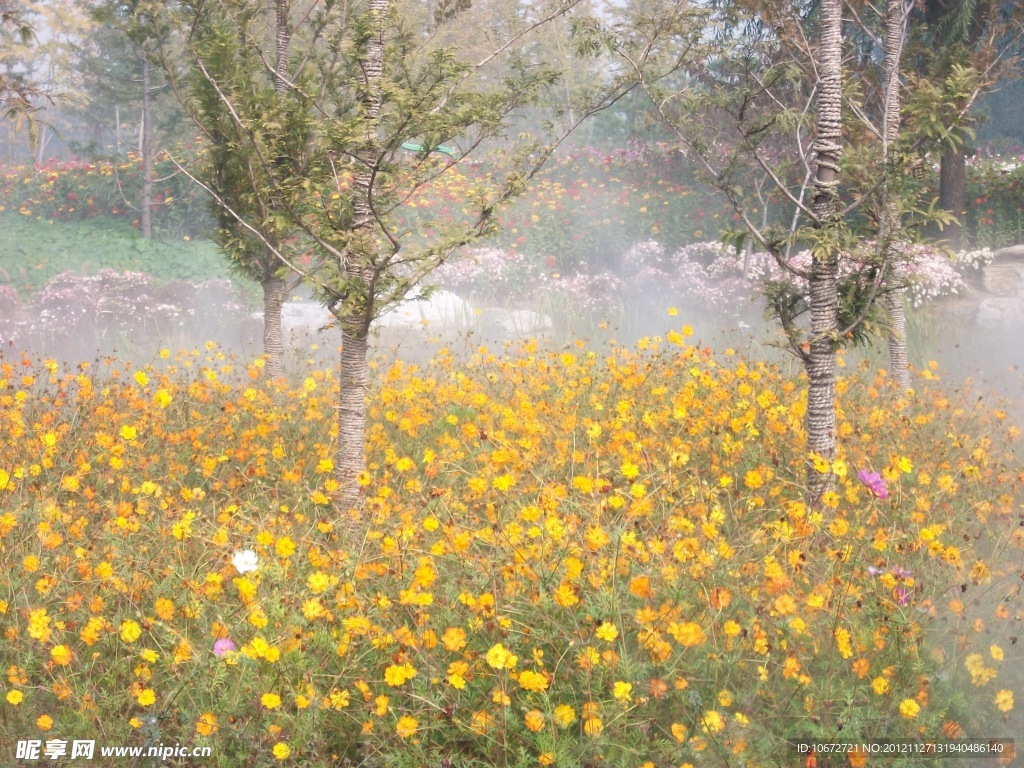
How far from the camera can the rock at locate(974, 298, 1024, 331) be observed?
11.2 m

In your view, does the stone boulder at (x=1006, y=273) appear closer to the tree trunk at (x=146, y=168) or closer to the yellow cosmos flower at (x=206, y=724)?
the yellow cosmos flower at (x=206, y=724)

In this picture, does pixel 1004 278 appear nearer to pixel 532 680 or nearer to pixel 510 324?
pixel 510 324

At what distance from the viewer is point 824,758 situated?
2791mm

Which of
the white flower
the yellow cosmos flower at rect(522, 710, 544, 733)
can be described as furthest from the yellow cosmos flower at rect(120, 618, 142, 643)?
the yellow cosmos flower at rect(522, 710, 544, 733)

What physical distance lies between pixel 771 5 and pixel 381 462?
11.7 feet

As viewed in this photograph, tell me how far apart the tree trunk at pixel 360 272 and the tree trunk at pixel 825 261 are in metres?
2.19

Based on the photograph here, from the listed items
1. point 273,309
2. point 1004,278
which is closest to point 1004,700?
point 273,309

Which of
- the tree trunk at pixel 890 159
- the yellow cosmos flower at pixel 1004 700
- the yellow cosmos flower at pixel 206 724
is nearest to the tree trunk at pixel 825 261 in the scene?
the tree trunk at pixel 890 159

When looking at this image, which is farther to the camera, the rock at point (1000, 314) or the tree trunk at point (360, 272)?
the rock at point (1000, 314)

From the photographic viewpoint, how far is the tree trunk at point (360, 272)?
183 inches

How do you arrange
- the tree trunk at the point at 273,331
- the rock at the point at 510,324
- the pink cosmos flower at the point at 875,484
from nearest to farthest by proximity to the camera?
the pink cosmos flower at the point at 875,484
the tree trunk at the point at 273,331
the rock at the point at 510,324

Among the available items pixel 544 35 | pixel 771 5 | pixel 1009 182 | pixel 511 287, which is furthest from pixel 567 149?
pixel 771 5

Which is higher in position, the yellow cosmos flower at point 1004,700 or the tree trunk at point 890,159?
the tree trunk at point 890,159

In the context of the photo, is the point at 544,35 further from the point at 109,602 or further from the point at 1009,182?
the point at 109,602
